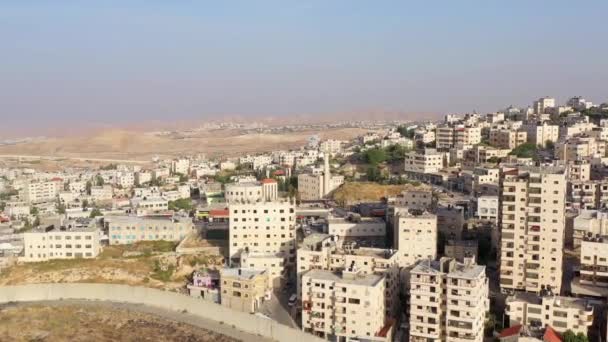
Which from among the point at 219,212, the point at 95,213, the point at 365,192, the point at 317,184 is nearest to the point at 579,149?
the point at 365,192

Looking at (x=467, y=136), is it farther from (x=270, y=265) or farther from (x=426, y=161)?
(x=270, y=265)

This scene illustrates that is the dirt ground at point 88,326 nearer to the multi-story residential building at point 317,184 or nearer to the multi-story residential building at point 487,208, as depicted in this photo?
the multi-story residential building at point 487,208

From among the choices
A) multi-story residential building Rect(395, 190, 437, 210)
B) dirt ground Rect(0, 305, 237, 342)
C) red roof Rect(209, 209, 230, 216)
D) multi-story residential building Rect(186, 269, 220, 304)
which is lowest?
dirt ground Rect(0, 305, 237, 342)

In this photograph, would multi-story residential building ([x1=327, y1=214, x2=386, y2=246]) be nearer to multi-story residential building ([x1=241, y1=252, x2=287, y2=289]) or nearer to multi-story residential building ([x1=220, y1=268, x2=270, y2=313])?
multi-story residential building ([x1=241, y1=252, x2=287, y2=289])

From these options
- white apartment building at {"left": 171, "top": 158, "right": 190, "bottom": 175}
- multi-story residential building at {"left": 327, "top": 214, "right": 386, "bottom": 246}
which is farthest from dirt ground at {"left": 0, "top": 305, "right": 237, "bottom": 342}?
white apartment building at {"left": 171, "top": 158, "right": 190, "bottom": 175}

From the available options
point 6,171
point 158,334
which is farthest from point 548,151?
point 6,171

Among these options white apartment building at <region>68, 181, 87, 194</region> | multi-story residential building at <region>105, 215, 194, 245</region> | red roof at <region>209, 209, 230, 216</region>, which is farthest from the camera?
white apartment building at <region>68, 181, 87, 194</region>
